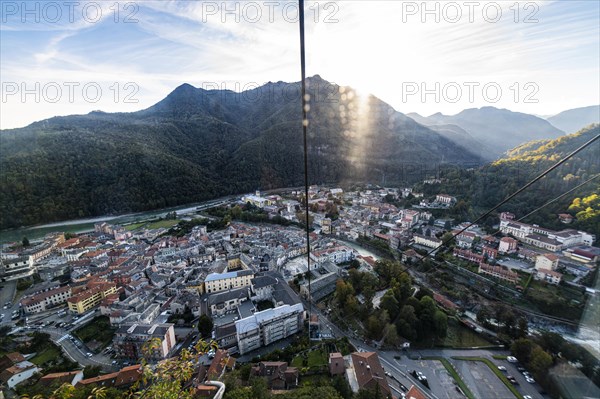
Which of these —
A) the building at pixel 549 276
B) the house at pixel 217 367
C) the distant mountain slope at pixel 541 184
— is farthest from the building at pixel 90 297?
the distant mountain slope at pixel 541 184

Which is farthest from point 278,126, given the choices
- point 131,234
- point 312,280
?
point 312,280

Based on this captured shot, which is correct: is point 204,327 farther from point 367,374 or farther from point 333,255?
point 333,255

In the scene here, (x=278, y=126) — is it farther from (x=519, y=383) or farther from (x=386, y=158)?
(x=519, y=383)

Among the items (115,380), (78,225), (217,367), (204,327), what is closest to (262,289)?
(204,327)

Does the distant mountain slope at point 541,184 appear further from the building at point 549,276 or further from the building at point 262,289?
the building at point 262,289

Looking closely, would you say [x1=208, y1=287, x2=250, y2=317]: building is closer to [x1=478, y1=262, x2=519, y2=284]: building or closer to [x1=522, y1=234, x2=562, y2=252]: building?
[x1=478, y1=262, x2=519, y2=284]: building

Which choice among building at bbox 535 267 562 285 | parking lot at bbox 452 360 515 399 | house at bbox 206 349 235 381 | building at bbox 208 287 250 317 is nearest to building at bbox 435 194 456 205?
building at bbox 535 267 562 285
